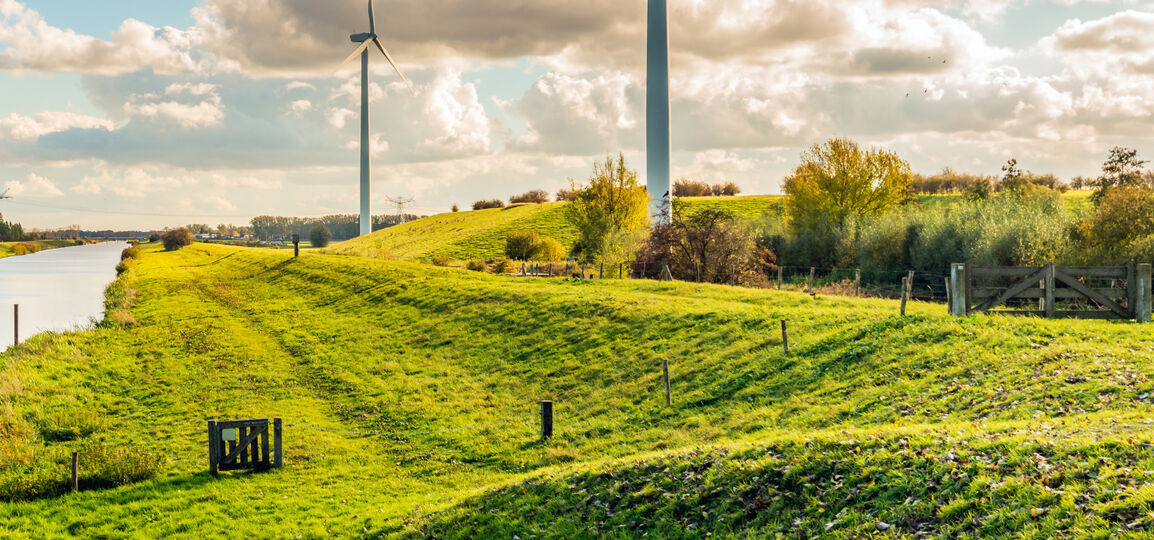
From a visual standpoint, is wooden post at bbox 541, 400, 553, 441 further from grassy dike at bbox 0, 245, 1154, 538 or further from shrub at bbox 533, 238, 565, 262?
shrub at bbox 533, 238, 565, 262

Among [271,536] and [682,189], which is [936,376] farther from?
[682,189]

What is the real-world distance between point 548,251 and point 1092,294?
62673 mm

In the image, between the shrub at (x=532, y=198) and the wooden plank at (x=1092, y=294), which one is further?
the shrub at (x=532, y=198)

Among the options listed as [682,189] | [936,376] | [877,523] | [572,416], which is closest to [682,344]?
[572,416]

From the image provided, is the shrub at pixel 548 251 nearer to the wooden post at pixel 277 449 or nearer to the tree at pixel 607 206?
the tree at pixel 607 206

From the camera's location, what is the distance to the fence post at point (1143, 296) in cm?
2700

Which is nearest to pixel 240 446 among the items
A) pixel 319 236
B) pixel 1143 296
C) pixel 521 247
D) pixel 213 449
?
pixel 213 449

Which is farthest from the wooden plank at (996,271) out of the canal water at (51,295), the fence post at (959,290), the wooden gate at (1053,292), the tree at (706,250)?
the canal water at (51,295)

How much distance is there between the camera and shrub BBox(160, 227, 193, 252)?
14488 centimetres

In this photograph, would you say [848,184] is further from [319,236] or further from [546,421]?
[319,236]

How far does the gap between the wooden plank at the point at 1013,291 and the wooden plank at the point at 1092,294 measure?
2.10 ft

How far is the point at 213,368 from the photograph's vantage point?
3859 centimetres

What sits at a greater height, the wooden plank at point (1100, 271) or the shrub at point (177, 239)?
the shrub at point (177, 239)

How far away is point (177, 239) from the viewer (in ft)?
480
